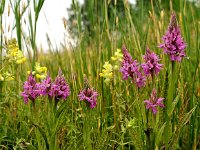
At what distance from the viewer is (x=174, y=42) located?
Answer: 4.56 ft

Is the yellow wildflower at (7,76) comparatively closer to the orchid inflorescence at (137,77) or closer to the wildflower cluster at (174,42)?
the orchid inflorescence at (137,77)

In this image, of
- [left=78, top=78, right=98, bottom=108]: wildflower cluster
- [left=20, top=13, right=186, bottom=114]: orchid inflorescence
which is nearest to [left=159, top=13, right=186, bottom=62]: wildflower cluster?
[left=20, top=13, right=186, bottom=114]: orchid inflorescence

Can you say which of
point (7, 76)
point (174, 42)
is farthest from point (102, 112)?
point (174, 42)

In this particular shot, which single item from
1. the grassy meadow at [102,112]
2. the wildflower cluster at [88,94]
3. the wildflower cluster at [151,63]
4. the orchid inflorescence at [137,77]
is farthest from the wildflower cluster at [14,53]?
the wildflower cluster at [151,63]

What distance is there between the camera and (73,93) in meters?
2.15

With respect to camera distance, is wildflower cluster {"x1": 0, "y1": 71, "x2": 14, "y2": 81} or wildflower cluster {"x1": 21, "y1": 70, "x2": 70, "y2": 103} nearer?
wildflower cluster {"x1": 21, "y1": 70, "x2": 70, "y2": 103}

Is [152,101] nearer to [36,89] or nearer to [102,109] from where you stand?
[36,89]

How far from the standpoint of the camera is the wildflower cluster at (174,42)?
4.53 ft

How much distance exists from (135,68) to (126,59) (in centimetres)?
5

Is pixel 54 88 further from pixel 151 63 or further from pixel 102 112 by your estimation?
pixel 102 112

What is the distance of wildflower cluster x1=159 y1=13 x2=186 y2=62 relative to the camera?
138 cm

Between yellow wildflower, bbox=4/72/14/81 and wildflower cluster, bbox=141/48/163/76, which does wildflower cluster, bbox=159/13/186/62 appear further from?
yellow wildflower, bbox=4/72/14/81

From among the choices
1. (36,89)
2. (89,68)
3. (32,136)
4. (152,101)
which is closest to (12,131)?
(32,136)

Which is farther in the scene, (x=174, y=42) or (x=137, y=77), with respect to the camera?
(x=137, y=77)
